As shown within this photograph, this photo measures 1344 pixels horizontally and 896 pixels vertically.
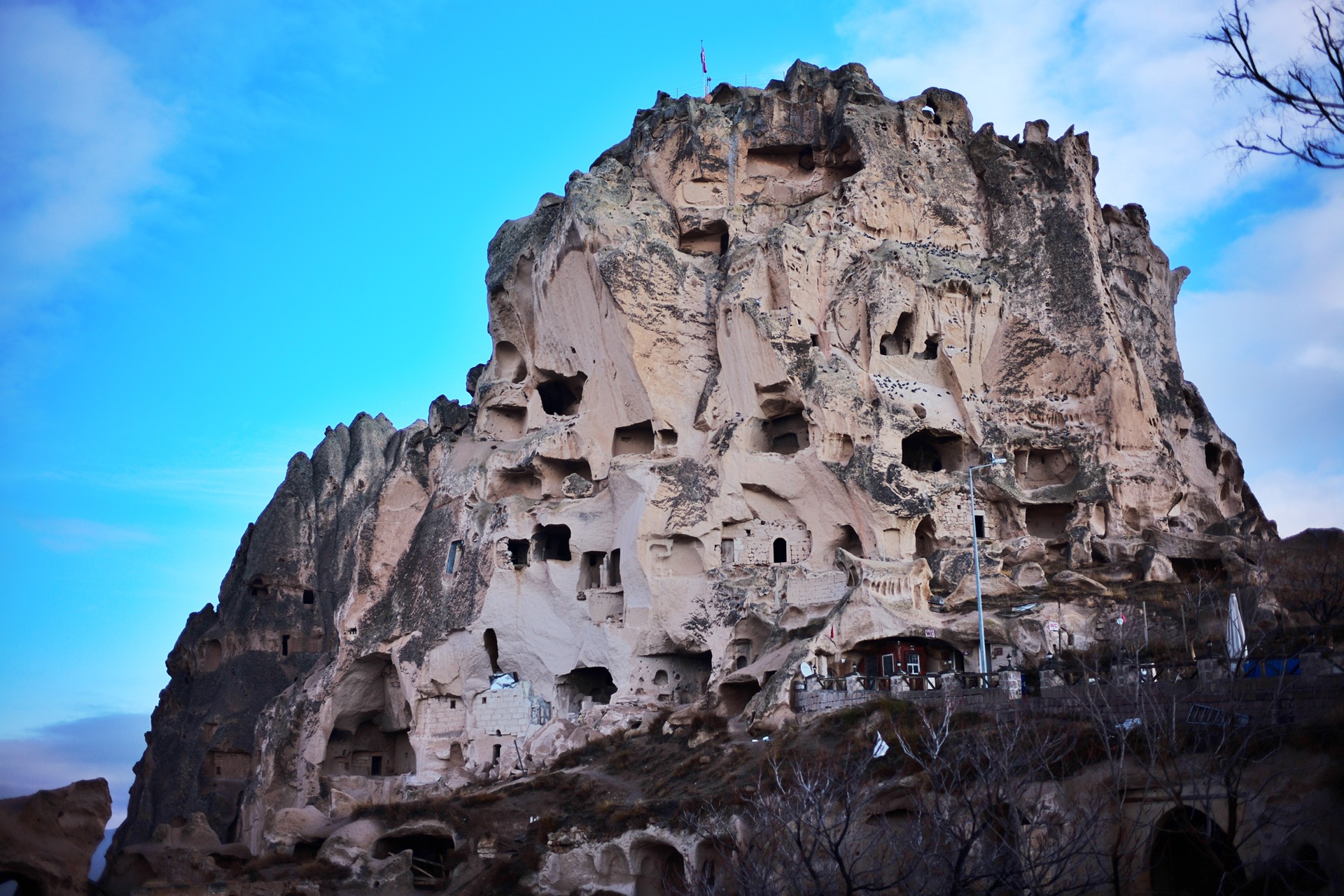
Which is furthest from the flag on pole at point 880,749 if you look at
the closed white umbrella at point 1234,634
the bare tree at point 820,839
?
the closed white umbrella at point 1234,634

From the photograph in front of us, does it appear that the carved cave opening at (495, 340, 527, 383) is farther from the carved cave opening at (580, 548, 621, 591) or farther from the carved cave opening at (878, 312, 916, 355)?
the carved cave opening at (878, 312, 916, 355)

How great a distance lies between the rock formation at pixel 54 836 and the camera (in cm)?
2877

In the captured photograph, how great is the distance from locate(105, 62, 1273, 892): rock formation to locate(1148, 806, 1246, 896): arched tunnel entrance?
12486 millimetres

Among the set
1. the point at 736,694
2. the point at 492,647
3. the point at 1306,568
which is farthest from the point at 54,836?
the point at 1306,568

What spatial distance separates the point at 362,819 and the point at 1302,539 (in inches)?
1238

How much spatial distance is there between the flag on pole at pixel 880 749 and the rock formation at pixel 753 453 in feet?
31.8

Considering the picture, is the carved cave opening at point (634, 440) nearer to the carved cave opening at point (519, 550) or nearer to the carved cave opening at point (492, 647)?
the carved cave opening at point (519, 550)

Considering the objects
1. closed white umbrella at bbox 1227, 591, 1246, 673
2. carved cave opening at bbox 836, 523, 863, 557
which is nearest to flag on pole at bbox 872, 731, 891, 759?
closed white umbrella at bbox 1227, 591, 1246, 673

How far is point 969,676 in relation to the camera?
3372 cm

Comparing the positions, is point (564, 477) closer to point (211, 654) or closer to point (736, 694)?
point (736, 694)

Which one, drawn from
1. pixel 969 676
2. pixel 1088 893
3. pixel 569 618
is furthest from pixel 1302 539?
pixel 569 618

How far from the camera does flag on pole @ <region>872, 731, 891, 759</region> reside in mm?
28969

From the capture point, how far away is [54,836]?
29656 millimetres

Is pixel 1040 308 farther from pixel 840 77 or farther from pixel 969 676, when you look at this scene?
pixel 969 676
